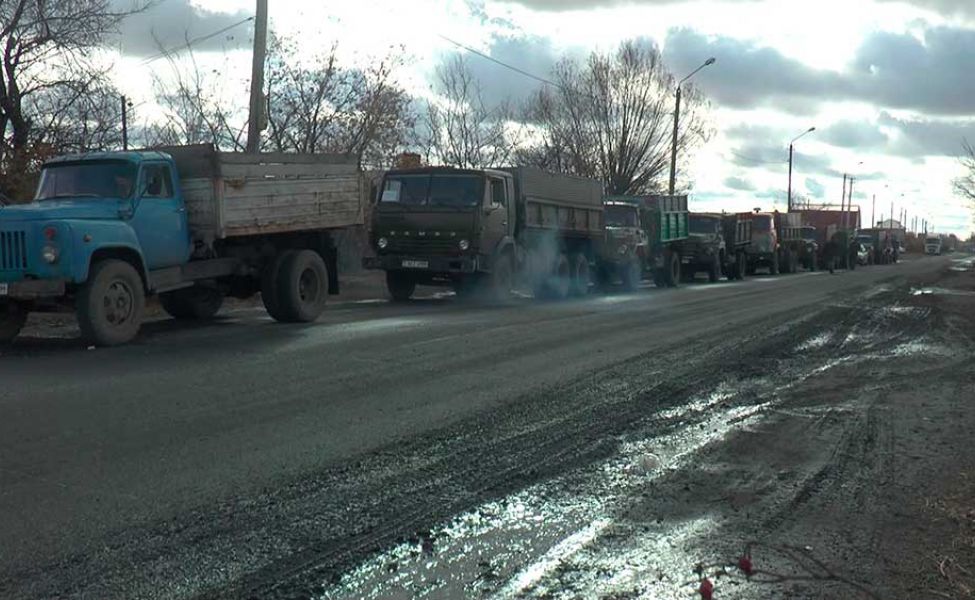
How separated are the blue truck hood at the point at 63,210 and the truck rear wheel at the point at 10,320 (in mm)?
1211

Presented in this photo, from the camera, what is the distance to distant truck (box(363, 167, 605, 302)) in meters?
18.2

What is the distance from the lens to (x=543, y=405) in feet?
26.6

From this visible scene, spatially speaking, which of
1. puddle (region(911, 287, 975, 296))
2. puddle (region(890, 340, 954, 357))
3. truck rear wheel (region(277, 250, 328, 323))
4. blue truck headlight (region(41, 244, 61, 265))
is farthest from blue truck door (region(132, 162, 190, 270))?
puddle (region(911, 287, 975, 296))

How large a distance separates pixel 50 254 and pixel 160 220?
5.82 ft

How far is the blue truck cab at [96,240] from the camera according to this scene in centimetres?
1052

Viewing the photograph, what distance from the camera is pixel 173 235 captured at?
12258 millimetres

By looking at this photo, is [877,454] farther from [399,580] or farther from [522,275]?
[522,275]

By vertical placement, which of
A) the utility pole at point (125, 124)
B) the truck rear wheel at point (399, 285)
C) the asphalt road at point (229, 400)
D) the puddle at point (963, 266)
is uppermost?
the utility pole at point (125, 124)

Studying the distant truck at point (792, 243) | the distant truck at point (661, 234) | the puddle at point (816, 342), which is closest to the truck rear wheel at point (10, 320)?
the puddle at point (816, 342)

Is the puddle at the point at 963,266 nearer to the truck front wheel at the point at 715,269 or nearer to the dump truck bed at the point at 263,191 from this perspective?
the truck front wheel at the point at 715,269

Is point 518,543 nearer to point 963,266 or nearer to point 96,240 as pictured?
point 96,240

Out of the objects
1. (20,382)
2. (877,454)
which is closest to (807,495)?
(877,454)

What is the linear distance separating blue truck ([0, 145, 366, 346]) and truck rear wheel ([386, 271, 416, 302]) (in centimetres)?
391

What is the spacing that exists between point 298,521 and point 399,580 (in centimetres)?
95
